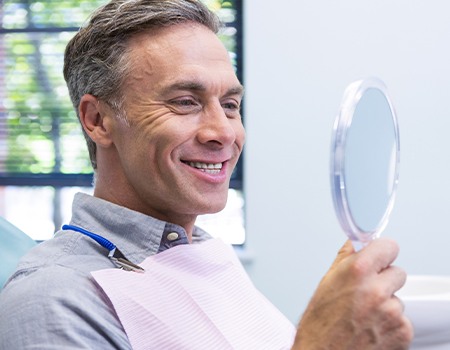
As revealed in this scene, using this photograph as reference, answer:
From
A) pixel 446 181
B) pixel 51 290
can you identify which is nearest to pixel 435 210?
pixel 446 181

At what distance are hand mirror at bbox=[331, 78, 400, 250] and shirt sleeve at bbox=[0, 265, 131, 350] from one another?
1.34 ft

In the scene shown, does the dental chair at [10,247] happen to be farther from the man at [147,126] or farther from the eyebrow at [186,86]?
the eyebrow at [186,86]

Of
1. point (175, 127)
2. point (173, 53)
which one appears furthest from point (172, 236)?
point (173, 53)

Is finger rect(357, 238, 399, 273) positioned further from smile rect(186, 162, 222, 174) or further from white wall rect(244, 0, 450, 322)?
white wall rect(244, 0, 450, 322)

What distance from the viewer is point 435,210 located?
3.16 meters

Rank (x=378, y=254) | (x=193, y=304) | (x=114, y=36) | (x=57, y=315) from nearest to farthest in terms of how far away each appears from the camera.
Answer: (x=378, y=254) < (x=57, y=315) < (x=193, y=304) < (x=114, y=36)

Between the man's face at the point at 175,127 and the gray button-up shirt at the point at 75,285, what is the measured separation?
0.06 m

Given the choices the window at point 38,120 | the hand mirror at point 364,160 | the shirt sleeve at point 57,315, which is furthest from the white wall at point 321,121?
the hand mirror at point 364,160

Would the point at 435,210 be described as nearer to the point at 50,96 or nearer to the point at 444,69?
the point at 444,69

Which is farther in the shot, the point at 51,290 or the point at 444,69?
the point at 444,69

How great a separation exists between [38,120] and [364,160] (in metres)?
3.03

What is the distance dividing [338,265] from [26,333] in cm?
45

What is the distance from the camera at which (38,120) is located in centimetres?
364

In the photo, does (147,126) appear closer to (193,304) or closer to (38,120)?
(193,304)
